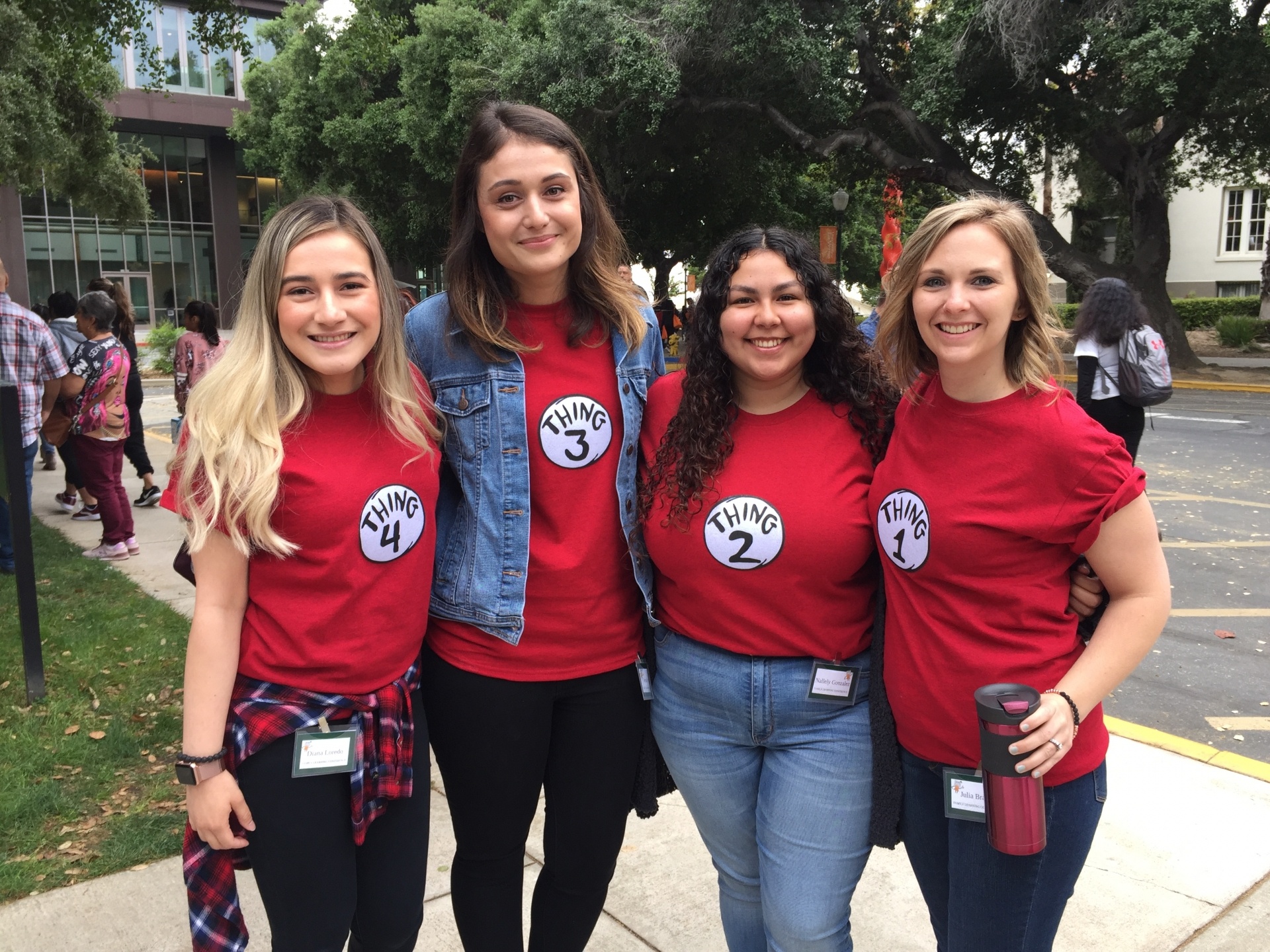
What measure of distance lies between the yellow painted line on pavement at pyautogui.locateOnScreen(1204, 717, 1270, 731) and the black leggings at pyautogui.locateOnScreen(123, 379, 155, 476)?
8847mm

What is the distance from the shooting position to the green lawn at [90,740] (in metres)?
3.39

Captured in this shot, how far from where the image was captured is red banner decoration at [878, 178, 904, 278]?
21156mm

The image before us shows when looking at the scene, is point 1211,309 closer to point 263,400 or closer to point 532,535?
point 532,535

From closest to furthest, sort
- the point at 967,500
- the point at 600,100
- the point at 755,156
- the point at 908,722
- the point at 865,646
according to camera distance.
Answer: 1. the point at 967,500
2. the point at 908,722
3. the point at 865,646
4. the point at 600,100
5. the point at 755,156

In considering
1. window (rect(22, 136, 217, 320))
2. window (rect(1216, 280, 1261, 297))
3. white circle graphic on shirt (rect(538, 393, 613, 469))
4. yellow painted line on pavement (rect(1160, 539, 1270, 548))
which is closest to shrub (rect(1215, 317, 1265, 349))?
window (rect(1216, 280, 1261, 297))

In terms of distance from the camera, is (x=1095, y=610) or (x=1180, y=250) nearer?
(x=1095, y=610)

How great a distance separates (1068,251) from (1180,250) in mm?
20489

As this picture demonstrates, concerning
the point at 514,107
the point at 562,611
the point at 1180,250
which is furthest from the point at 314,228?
the point at 1180,250

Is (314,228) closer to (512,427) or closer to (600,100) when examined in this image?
(512,427)

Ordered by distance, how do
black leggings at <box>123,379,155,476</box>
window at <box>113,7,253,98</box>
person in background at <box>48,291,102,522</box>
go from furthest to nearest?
1. window at <box>113,7,253,98</box>
2. black leggings at <box>123,379,155,476</box>
3. person in background at <box>48,291,102,522</box>

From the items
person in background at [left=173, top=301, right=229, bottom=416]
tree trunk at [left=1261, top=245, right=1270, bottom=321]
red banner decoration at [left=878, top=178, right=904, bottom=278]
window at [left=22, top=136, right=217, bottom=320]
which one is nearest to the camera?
person in background at [left=173, top=301, right=229, bottom=416]

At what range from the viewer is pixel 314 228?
2.05 meters

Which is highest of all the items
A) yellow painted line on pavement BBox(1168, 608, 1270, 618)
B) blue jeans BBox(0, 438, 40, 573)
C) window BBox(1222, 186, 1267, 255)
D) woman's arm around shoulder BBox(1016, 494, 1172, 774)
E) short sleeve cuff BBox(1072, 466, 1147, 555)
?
window BBox(1222, 186, 1267, 255)

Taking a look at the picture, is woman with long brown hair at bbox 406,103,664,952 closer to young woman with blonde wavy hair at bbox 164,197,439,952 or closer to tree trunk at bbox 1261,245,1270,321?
young woman with blonde wavy hair at bbox 164,197,439,952
